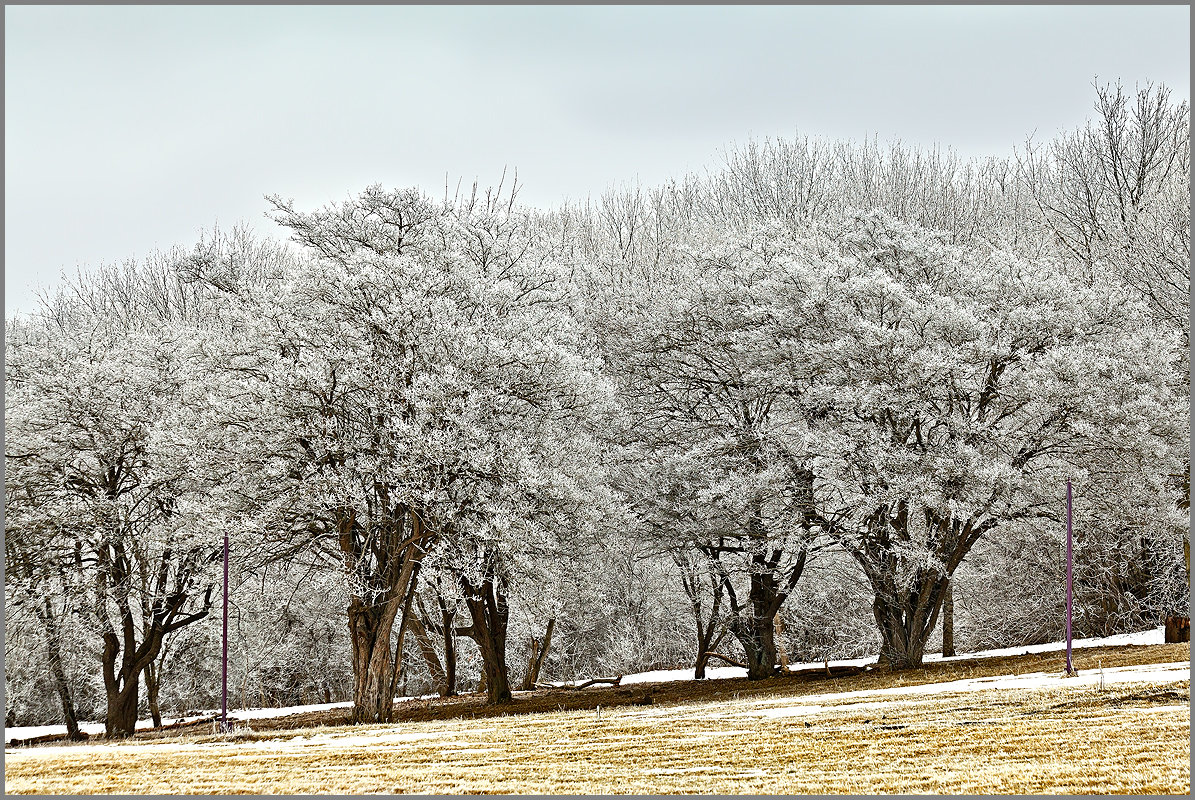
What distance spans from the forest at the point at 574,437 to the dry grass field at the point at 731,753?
4.84m

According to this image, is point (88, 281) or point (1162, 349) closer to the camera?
point (1162, 349)

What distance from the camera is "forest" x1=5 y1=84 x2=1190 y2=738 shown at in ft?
57.2

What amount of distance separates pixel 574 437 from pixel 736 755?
1093 cm

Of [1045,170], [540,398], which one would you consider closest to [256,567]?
[540,398]

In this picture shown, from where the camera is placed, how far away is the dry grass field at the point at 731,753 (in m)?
7.53

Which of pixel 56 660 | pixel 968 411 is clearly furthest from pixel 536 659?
pixel 968 411

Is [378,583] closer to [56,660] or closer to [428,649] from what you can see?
[428,649]

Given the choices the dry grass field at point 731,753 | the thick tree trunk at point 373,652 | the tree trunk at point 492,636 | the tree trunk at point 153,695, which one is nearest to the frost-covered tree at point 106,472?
the tree trunk at point 153,695

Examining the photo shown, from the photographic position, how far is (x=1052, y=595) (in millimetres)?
25906

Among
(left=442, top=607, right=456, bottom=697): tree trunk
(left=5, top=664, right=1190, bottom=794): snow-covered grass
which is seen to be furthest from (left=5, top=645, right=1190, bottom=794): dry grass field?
(left=442, top=607, right=456, bottom=697): tree trunk

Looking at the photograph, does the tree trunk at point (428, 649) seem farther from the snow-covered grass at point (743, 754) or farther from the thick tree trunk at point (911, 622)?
the snow-covered grass at point (743, 754)

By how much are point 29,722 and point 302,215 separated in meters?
20.6

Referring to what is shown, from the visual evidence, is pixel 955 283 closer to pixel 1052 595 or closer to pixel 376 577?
pixel 1052 595

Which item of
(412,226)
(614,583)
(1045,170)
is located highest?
(1045,170)
